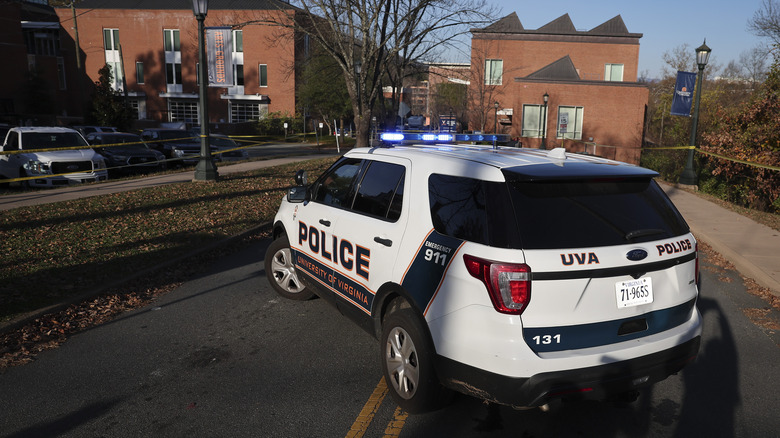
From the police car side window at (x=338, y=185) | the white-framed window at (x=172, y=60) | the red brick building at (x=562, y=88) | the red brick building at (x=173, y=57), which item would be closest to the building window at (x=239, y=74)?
the red brick building at (x=173, y=57)

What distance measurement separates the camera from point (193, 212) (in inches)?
440

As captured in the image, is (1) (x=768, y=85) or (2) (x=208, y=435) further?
(1) (x=768, y=85)

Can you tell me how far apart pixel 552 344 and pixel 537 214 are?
0.75 m

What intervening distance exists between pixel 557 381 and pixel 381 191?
78.6 inches

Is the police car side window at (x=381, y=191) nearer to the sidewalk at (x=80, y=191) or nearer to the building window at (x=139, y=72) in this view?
the sidewalk at (x=80, y=191)

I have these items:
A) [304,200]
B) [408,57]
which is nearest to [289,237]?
[304,200]

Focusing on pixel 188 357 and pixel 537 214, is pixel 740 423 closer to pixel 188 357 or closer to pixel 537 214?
pixel 537 214

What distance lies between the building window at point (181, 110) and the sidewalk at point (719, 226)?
4373cm

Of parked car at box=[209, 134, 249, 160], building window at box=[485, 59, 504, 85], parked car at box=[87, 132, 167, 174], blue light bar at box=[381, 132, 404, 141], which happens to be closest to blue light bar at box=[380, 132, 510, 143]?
blue light bar at box=[381, 132, 404, 141]

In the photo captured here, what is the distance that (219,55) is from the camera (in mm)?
44219

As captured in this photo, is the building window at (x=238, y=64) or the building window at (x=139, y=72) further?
the building window at (x=139, y=72)

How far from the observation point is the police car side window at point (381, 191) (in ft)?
14.0

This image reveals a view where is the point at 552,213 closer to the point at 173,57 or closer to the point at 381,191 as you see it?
the point at 381,191

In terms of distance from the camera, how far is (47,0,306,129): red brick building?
5459 centimetres
